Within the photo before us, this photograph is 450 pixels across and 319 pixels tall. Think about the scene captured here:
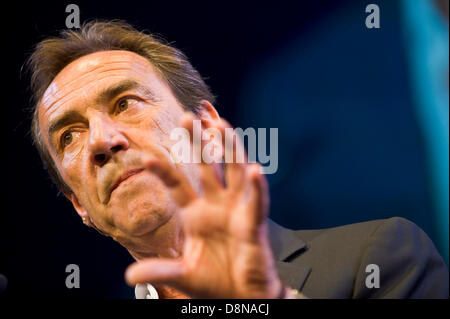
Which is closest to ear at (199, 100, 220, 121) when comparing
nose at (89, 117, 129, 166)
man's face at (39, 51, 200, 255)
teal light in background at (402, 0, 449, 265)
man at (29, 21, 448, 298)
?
man at (29, 21, 448, 298)

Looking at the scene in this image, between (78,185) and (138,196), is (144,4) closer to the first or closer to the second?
(78,185)

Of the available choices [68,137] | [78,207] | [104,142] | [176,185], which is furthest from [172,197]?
[78,207]

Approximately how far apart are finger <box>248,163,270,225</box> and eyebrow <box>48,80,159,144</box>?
81 cm

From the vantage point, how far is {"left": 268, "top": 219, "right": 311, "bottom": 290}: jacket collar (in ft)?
4.36

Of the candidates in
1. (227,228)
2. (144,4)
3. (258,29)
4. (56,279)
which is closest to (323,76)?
(258,29)

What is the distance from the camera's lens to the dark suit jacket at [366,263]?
1.25m

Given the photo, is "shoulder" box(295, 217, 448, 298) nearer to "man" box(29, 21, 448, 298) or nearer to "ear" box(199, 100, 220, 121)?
"man" box(29, 21, 448, 298)

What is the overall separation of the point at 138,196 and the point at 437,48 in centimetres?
144

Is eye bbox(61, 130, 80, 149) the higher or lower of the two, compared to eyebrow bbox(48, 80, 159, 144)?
lower

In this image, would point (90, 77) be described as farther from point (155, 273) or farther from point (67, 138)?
point (155, 273)

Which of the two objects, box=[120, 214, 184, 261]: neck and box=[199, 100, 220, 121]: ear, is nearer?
box=[120, 214, 184, 261]: neck

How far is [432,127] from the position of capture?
2.03 meters

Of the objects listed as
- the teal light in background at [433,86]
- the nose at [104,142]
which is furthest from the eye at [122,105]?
the teal light in background at [433,86]

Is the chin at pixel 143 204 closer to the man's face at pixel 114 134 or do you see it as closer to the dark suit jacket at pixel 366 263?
the man's face at pixel 114 134
